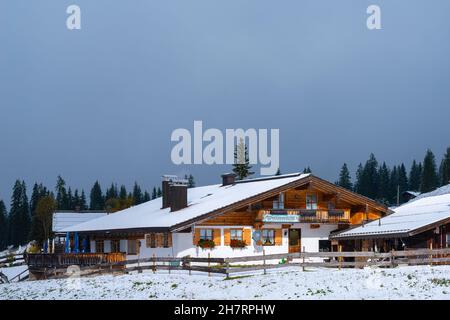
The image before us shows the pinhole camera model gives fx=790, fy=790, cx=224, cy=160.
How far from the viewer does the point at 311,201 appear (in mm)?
50375

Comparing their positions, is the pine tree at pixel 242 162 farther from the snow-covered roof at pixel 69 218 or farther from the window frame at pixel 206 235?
the window frame at pixel 206 235

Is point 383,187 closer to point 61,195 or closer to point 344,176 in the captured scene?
point 344,176

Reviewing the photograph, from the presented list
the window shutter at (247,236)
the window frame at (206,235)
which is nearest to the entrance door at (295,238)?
the window shutter at (247,236)

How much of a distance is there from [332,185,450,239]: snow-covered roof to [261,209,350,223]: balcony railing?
3.87 ft

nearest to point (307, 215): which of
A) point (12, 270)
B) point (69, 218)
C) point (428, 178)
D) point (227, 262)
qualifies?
point (227, 262)

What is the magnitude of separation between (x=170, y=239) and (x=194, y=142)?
6159 millimetres

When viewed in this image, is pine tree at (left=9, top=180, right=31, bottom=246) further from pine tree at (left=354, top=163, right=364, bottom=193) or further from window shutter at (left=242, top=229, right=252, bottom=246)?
window shutter at (left=242, top=229, right=252, bottom=246)

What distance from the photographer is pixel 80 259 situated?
48.8 metres

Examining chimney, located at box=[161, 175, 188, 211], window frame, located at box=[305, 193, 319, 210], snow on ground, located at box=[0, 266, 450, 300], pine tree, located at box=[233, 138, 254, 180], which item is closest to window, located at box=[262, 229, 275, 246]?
window frame, located at box=[305, 193, 319, 210]

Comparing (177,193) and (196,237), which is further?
(177,193)

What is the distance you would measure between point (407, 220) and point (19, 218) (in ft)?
347

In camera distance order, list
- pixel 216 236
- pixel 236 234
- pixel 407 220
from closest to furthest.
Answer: pixel 407 220 → pixel 216 236 → pixel 236 234
